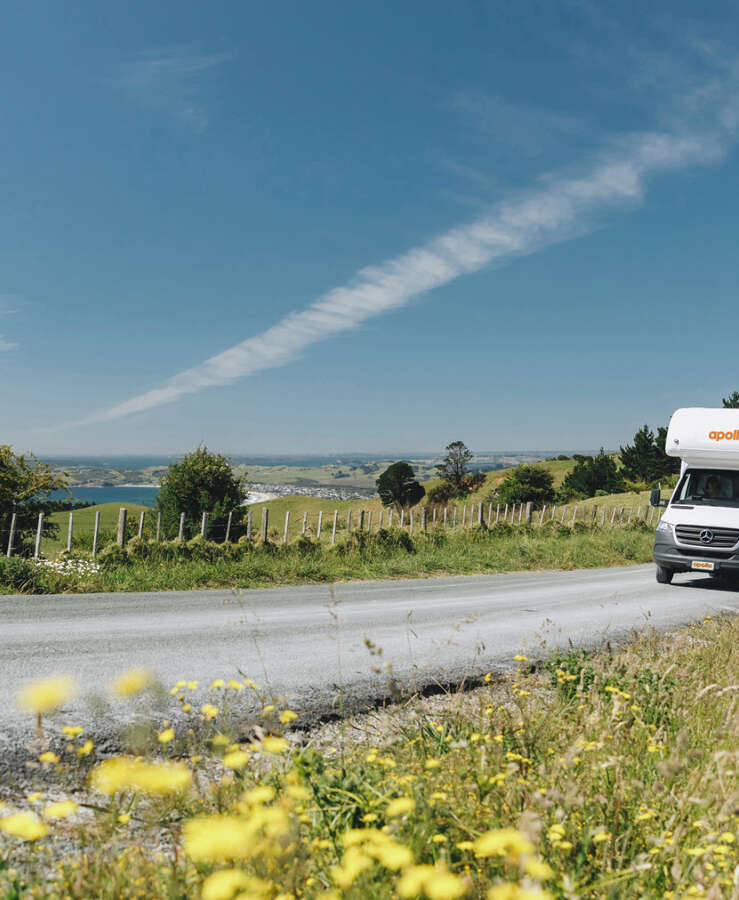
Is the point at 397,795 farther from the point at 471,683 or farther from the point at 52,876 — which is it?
the point at 471,683

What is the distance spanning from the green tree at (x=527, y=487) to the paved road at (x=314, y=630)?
6664 centimetres

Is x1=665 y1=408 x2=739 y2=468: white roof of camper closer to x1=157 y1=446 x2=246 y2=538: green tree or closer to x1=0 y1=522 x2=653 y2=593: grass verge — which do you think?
x1=0 y1=522 x2=653 y2=593: grass verge

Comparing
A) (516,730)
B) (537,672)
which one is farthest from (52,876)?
(537,672)

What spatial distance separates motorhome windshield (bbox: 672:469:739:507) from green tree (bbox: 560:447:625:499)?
66860 mm

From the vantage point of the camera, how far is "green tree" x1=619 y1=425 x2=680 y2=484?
74.8m

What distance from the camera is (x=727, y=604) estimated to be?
1163 cm

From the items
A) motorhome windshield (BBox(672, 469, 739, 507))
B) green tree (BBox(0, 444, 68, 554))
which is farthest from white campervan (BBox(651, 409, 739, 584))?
green tree (BBox(0, 444, 68, 554))

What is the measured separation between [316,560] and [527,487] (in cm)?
6877

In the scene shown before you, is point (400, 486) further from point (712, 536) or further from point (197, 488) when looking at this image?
point (712, 536)

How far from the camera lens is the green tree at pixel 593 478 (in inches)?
3115

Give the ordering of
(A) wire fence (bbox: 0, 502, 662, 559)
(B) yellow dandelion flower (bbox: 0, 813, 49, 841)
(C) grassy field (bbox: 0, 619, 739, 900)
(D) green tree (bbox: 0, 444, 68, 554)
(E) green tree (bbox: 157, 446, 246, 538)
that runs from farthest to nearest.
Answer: (E) green tree (bbox: 157, 446, 246, 538) < (D) green tree (bbox: 0, 444, 68, 554) < (A) wire fence (bbox: 0, 502, 662, 559) < (C) grassy field (bbox: 0, 619, 739, 900) < (B) yellow dandelion flower (bbox: 0, 813, 49, 841)

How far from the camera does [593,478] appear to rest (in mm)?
80500

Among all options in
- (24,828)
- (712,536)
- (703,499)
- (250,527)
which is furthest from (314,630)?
(703,499)

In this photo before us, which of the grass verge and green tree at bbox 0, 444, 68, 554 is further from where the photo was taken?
green tree at bbox 0, 444, 68, 554
